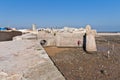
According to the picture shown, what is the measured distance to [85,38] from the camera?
12.5 m

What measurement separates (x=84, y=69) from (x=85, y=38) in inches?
160

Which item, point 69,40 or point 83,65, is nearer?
point 83,65

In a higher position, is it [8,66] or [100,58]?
[8,66]

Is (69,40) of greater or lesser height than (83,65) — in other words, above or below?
above

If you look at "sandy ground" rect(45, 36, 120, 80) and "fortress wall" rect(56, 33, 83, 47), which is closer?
"sandy ground" rect(45, 36, 120, 80)

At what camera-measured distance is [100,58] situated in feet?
35.5

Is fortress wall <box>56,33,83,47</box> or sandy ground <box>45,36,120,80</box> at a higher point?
fortress wall <box>56,33,83,47</box>

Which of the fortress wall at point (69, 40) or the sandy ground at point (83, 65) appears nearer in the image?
the sandy ground at point (83, 65)

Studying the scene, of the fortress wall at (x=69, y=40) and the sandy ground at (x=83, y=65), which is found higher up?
the fortress wall at (x=69, y=40)

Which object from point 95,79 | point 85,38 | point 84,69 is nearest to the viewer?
point 95,79

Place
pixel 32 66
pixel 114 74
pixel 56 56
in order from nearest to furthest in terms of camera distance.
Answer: pixel 32 66
pixel 114 74
pixel 56 56

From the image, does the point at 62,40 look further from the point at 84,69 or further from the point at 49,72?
the point at 49,72

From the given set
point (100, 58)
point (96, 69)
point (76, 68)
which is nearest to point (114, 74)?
point (96, 69)

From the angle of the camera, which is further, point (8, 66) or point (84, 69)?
point (84, 69)
